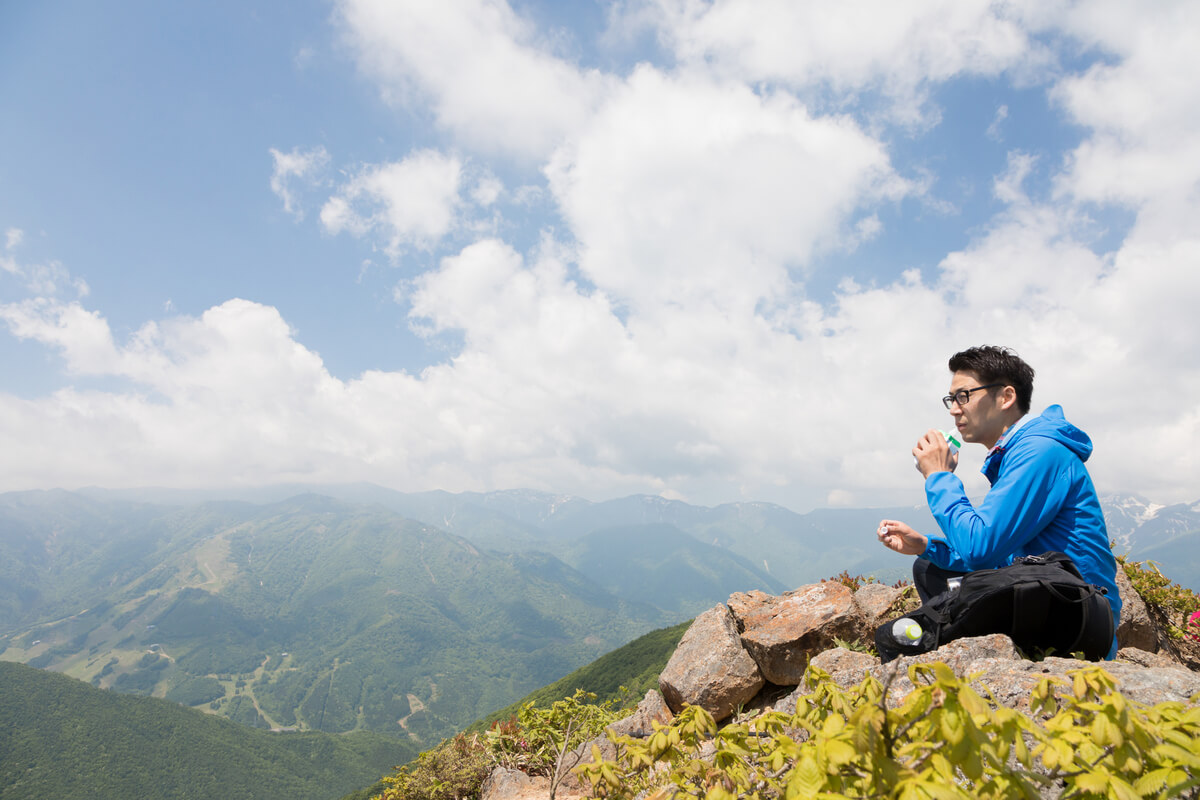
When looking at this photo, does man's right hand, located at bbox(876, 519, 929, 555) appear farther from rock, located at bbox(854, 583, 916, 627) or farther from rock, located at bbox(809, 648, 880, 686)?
rock, located at bbox(854, 583, 916, 627)

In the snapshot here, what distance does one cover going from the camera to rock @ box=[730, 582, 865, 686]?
733cm

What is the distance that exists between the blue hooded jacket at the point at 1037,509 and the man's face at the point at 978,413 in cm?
21

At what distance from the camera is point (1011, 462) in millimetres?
3770

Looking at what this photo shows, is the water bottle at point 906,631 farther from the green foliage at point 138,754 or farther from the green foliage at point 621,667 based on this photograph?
the green foliage at point 138,754

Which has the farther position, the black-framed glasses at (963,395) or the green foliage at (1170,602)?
the green foliage at (1170,602)

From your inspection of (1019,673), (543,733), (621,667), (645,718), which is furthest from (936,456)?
(621,667)

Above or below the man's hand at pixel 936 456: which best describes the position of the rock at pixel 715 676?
below

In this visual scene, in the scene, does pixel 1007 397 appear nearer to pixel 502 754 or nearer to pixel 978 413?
pixel 978 413

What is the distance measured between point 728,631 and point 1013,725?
7.17m

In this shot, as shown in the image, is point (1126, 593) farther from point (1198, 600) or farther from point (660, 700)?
point (660, 700)

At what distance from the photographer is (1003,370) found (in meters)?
4.21

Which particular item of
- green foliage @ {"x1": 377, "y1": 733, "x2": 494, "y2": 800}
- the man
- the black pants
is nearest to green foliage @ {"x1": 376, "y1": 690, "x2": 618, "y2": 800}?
green foliage @ {"x1": 377, "y1": 733, "x2": 494, "y2": 800}

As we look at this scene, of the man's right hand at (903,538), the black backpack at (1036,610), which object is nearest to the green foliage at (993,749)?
the black backpack at (1036,610)

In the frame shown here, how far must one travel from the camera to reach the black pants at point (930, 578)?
5000mm
